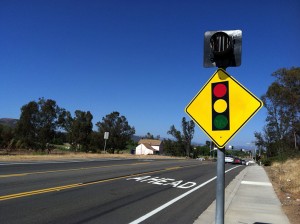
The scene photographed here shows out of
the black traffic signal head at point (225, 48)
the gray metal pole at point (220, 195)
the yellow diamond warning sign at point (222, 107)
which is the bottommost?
the gray metal pole at point (220, 195)

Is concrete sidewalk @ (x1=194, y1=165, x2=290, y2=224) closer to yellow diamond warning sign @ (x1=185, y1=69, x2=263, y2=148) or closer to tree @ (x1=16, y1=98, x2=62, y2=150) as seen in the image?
yellow diamond warning sign @ (x1=185, y1=69, x2=263, y2=148)

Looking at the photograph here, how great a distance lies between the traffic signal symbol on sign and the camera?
5328 mm

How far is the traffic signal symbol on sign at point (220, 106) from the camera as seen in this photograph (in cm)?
533

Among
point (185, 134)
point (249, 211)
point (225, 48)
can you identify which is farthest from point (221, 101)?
point (185, 134)

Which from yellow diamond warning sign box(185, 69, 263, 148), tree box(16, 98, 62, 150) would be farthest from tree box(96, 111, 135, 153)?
yellow diamond warning sign box(185, 69, 263, 148)

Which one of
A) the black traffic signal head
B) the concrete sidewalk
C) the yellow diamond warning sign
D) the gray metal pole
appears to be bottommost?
the concrete sidewalk

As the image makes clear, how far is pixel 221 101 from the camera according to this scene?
540 centimetres

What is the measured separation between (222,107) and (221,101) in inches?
3.5

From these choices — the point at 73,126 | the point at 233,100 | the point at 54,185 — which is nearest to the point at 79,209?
the point at 54,185

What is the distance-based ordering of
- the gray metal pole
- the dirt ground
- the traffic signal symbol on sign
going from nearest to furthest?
the gray metal pole → the traffic signal symbol on sign → the dirt ground

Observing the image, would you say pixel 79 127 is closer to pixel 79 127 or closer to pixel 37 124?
pixel 79 127

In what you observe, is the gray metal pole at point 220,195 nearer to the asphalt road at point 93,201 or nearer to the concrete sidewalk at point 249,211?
the asphalt road at point 93,201

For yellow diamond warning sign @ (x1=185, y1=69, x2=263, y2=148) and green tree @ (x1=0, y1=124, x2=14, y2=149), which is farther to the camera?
green tree @ (x1=0, y1=124, x2=14, y2=149)

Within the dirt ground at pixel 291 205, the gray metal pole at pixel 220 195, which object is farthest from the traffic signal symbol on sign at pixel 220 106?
the dirt ground at pixel 291 205
